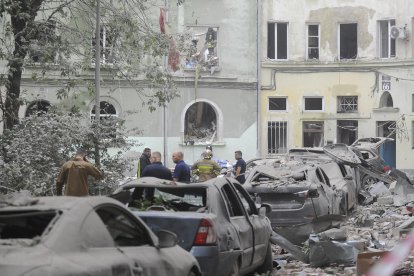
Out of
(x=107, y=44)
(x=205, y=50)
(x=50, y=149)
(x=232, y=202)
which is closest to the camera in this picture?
(x=232, y=202)

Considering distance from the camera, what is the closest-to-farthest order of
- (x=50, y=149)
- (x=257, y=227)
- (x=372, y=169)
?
1. (x=257, y=227)
2. (x=50, y=149)
3. (x=372, y=169)

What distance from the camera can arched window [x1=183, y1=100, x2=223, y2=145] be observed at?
35.2 meters

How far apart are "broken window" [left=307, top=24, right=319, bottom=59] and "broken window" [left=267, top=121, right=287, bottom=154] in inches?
142

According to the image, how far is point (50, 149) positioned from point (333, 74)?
916 inches

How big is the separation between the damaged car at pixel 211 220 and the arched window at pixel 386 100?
26.5 m

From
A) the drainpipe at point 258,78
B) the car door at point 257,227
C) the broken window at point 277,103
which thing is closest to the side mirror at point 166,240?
the car door at point 257,227

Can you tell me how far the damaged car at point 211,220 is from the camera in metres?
8.55

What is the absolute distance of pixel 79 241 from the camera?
5.69m

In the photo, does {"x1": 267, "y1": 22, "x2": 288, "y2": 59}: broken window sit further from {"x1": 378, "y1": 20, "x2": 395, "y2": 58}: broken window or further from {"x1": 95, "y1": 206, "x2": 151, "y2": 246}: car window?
{"x1": 95, "y1": 206, "x2": 151, "y2": 246}: car window

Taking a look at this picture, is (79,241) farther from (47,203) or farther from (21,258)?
(47,203)

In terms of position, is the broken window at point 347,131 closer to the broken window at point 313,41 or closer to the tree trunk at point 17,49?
the broken window at point 313,41

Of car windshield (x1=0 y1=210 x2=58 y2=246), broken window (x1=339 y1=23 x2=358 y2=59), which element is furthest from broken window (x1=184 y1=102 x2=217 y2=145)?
car windshield (x1=0 y1=210 x2=58 y2=246)

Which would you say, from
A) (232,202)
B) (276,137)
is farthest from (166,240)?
(276,137)

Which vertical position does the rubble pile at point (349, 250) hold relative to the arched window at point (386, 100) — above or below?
below
